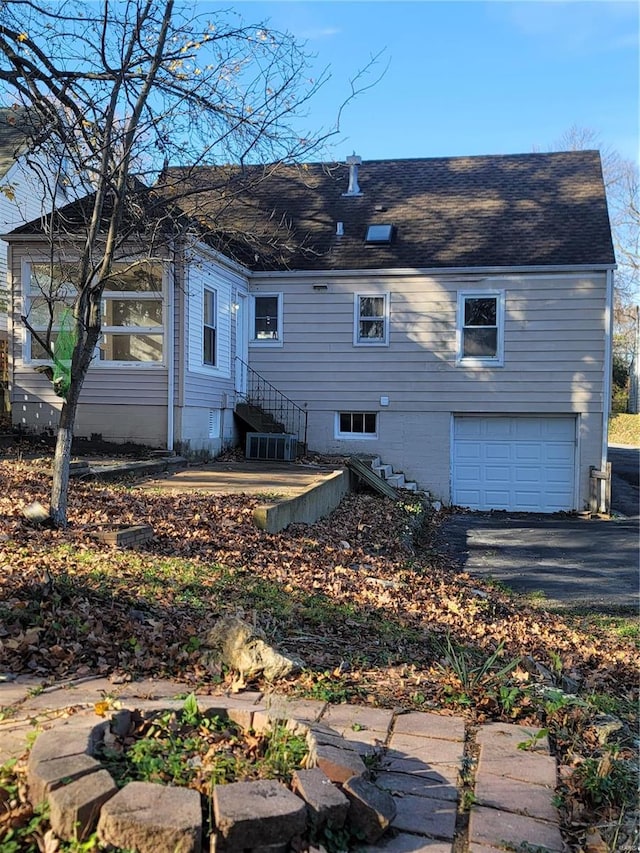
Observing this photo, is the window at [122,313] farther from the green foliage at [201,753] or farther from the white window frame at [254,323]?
the green foliage at [201,753]

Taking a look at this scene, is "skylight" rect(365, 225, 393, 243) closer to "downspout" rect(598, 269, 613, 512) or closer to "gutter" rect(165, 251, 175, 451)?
"downspout" rect(598, 269, 613, 512)

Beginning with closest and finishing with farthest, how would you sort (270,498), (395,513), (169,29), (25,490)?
1. (169,29)
2. (25,490)
3. (270,498)
4. (395,513)

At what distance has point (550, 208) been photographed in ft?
55.4

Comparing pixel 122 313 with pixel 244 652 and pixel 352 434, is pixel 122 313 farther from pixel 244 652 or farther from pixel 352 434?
pixel 244 652

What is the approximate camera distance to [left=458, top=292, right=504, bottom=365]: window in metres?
15.8

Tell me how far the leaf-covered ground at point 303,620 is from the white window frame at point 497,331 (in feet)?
26.7

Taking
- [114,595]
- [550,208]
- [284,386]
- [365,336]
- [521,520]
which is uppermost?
[550,208]

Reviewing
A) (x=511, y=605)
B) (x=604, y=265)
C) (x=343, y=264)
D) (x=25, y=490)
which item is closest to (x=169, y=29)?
(x=25, y=490)

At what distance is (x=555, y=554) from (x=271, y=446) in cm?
596

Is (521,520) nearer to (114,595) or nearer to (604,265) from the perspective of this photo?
(604,265)

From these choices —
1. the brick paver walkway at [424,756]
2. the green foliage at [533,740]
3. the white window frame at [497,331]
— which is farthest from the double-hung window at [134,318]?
the green foliage at [533,740]

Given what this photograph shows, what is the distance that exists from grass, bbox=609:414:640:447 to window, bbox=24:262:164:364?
72.7 feet

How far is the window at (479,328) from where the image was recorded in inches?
621

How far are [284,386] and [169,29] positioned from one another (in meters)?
9.74
